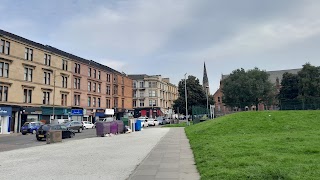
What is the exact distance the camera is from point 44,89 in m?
52.4

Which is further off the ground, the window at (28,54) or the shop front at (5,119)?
the window at (28,54)

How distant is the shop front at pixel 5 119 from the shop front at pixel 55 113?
7.54 m

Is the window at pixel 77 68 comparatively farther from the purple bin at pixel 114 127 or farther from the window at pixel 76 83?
the purple bin at pixel 114 127

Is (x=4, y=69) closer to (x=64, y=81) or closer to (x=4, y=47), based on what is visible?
(x=4, y=47)

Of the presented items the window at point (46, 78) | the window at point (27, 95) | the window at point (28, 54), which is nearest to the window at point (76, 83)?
the window at point (46, 78)

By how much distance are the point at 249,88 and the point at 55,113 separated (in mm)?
48940

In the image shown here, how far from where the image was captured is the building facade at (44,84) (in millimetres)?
44562

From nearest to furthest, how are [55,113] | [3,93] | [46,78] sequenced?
[3,93]
[46,78]
[55,113]

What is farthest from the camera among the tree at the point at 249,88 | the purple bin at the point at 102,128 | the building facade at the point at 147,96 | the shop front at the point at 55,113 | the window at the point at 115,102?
the building facade at the point at 147,96

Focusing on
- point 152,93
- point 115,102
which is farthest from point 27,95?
point 152,93

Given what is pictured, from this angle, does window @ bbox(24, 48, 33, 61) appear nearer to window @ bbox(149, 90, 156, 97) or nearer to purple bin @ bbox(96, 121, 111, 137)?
purple bin @ bbox(96, 121, 111, 137)

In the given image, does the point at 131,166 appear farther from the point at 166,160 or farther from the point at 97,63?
the point at 97,63

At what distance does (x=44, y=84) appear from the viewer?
5253 cm

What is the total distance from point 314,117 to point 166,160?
1899 cm
